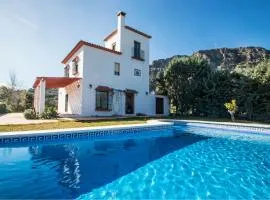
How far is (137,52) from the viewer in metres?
24.4

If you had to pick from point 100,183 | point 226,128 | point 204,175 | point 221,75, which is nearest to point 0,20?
point 100,183

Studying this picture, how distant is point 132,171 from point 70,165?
204 cm

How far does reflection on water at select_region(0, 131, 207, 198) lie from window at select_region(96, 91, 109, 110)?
10.9 meters

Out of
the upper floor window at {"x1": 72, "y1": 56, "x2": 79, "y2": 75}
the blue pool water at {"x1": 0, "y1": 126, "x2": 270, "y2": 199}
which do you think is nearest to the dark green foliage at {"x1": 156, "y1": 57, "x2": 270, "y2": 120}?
the upper floor window at {"x1": 72, "y1": 56, "x2": 79, "y2": 75}

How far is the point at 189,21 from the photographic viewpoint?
69.1ft

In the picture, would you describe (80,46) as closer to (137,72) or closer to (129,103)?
(137,72)

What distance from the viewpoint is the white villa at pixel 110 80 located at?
19734 mm

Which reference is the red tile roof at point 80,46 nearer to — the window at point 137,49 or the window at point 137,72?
the window at point 137,49

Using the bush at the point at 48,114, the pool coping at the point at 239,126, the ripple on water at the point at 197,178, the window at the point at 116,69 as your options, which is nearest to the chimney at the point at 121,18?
the window at the point at 116,69

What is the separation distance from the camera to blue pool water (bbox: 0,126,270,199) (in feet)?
15.3

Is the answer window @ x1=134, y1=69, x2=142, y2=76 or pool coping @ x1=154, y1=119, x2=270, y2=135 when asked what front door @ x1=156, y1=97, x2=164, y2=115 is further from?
pool coping @ x1=154, y1=119, x2=270, y2=135

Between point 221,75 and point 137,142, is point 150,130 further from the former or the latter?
point 221,75

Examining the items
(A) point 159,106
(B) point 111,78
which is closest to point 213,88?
Answer: (A) point 159,106

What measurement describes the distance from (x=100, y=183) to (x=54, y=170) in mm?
1695
